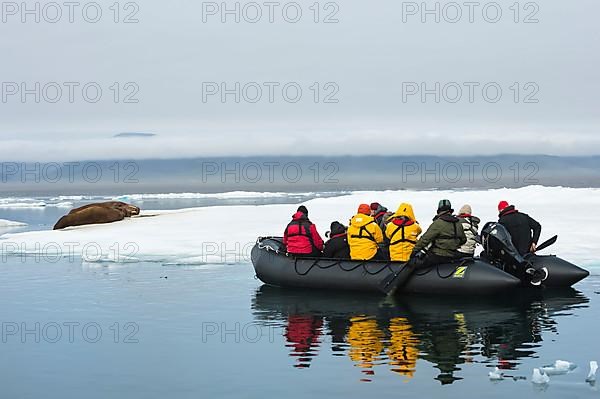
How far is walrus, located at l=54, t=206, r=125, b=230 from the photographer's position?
3139cm

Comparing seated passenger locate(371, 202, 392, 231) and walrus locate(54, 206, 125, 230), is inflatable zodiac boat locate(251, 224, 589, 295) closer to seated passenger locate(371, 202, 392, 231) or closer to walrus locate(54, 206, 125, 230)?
seated passenger locate(371, 202, 392, 231)

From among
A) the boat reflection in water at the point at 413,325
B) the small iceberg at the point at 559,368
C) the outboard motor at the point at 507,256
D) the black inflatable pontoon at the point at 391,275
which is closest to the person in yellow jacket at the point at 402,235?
the black inflatable pontoon at the point at 391,275

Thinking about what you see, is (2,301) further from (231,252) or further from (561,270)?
(561,270)

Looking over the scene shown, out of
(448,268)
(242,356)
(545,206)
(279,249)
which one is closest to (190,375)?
(242,356)

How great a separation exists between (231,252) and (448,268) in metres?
7.78

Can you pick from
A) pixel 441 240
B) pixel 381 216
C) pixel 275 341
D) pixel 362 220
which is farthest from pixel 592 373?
pixel 381 216

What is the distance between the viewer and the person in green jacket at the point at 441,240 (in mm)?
13750

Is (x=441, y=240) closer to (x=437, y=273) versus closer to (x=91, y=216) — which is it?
(x=437, y=273)

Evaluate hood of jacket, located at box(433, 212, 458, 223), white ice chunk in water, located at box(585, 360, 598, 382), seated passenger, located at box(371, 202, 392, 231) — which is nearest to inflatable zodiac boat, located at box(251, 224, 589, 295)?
hood of jacket, located at box(433, 212, 458, 223)

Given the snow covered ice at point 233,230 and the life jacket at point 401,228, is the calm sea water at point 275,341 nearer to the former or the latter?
the life jacket at point 401,228

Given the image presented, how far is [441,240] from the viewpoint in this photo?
1385cm

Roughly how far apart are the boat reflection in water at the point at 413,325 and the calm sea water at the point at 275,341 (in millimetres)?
25

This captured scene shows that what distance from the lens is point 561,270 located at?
572 inches

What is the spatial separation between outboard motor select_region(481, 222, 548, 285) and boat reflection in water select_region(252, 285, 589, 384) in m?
0.35
